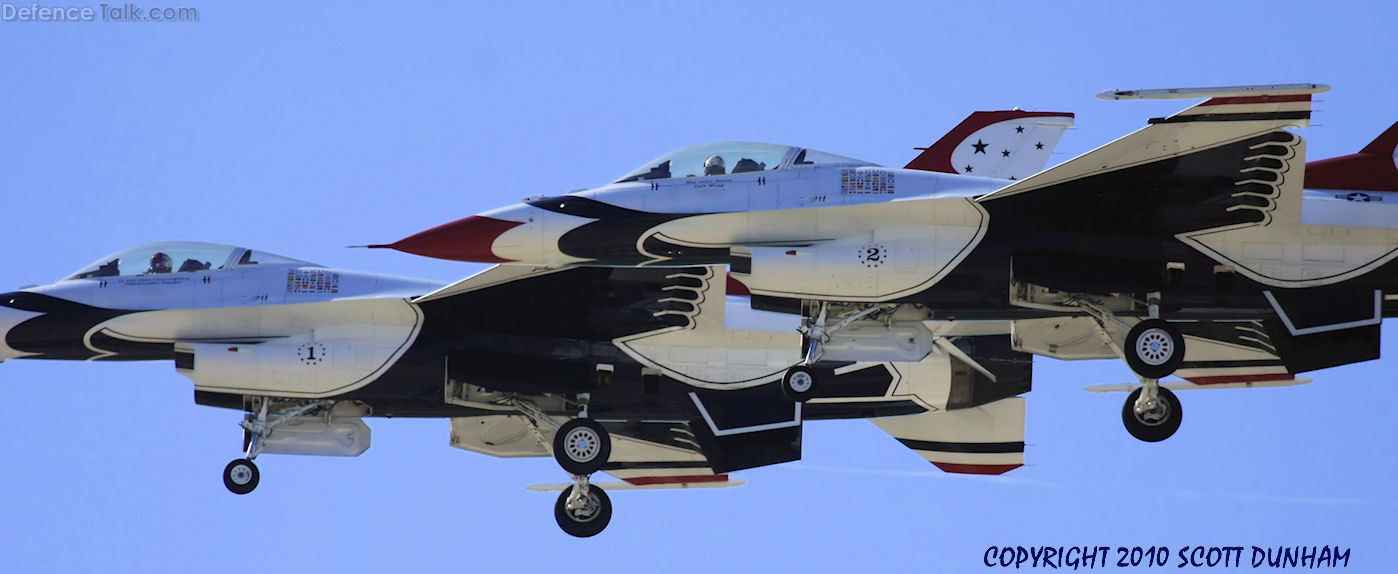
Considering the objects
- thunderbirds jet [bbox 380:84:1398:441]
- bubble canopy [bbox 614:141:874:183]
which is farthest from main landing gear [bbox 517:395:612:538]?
bubble canopy [bbox 614:141:874:183]

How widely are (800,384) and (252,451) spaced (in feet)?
24.0

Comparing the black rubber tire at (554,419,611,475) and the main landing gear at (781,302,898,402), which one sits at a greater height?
the main landing gear at (781,302,898,402)

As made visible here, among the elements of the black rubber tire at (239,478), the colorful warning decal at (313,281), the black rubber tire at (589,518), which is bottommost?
the black rubber tire at (589,518)

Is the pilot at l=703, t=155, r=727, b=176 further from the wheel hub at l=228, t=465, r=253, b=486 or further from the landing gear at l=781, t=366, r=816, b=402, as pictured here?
the wheel hub at l=228, t=465, r=253, b=486

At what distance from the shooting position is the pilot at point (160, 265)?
28016 mm

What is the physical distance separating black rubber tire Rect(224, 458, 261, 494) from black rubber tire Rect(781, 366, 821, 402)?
7154 millimetres

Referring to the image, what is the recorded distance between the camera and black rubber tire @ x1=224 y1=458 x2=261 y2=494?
27.6 metres

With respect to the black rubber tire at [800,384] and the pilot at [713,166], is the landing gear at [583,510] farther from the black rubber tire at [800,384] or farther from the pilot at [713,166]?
the pilot at [713,166]

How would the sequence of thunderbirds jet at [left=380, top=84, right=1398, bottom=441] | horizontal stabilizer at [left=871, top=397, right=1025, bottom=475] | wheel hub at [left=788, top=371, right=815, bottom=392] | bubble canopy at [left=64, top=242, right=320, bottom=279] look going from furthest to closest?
1. horizontal stabilizer at [left=871, top=397, right=1025, bottom=475]
2. bubble canopy at [left=64, top=242, right=320, bottom=279]
3. wheel hub at [left=788, top=371, right=815, bottom=392]
4. thunderbirds jet at [left=380, top=84, right=1398, bottom=441]

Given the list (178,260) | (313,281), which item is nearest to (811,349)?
(313,281)

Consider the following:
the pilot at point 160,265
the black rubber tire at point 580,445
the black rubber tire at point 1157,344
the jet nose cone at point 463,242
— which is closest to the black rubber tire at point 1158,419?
the black rubber tire at point 1157,344

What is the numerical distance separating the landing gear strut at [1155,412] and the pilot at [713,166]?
581 centimetres

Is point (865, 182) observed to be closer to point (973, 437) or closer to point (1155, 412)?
point (1155, 412)

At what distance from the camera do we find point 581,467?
2747 centimetres
